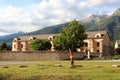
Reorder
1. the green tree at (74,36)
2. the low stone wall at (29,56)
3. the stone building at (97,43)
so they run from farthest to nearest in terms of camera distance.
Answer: the stone building at (97,43) → the green tree at (74,36) → the low stone wall at (29,56)

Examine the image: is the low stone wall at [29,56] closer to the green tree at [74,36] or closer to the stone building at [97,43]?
the green tree at [74,36]

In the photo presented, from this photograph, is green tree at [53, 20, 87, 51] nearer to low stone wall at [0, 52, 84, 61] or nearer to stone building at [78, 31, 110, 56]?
low stone wall at [0, 52, 84, 61]

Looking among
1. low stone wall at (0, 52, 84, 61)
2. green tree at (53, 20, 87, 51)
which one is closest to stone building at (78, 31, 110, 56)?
green tree at (53, 20, 87, 51)

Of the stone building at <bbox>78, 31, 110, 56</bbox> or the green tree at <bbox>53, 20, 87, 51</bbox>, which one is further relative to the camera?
the stone building at <bbox>78, 31, 110, 56</bbox>

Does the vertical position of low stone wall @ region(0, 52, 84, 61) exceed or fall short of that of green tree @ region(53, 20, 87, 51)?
it falls short

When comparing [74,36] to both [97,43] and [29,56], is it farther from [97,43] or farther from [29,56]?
[97,43]

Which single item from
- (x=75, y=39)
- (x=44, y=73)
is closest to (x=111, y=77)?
(x=44, y=73)

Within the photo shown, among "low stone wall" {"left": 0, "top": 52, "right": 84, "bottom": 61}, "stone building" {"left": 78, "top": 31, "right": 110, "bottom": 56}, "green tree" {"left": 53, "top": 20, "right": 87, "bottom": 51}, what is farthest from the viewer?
"stone building" {"left": 78, "top": 31, "right": 110, "bottom": 56}

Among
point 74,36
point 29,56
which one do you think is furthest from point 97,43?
point 29,56

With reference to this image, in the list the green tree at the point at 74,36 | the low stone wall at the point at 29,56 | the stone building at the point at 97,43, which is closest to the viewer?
the low stone wall at the point at 29,56

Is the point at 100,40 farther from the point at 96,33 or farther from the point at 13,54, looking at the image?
the point at 13,54

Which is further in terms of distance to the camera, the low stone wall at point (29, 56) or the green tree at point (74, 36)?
the green tree at point (74, 36)

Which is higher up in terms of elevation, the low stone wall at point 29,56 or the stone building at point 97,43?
the stone building at point 97,43

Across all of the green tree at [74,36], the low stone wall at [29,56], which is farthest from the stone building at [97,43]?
the low stone wall at [29,56]
